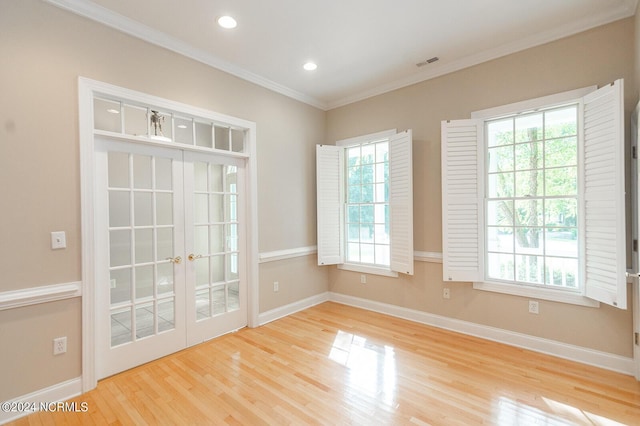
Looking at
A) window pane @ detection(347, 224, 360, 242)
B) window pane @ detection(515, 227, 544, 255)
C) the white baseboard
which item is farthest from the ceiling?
the white baseboard

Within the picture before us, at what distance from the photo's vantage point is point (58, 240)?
2277 mm

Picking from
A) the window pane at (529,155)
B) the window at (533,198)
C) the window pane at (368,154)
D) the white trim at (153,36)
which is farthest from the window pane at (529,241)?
the white trim at (153,36)

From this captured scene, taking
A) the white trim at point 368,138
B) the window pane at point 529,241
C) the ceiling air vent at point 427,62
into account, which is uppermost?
the ceiling air vent at point 427,62

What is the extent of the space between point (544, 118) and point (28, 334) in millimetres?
4853

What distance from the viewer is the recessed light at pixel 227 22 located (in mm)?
2602

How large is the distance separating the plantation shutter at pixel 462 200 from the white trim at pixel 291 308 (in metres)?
1.99

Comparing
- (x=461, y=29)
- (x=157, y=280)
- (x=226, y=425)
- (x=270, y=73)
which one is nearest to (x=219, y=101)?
(x=270, y=73)

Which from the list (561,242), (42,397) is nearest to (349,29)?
(561,242)

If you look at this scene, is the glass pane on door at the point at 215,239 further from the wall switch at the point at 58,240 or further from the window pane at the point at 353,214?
the window pane at the point at 353,214

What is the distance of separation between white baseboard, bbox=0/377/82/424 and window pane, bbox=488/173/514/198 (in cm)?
428

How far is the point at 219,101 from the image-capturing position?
337 cm

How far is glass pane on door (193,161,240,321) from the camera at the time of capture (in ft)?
10.6

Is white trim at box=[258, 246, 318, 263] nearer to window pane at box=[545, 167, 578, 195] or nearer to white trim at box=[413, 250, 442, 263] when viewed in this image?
white trim at box=[413, 250, 442, 263]

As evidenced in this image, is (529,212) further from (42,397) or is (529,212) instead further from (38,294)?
(42,397)
